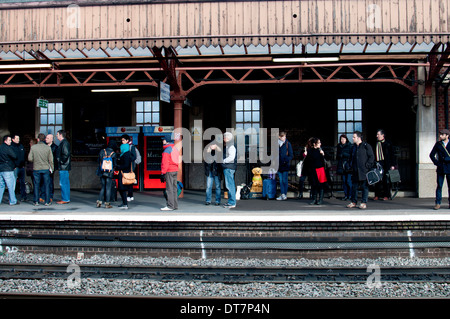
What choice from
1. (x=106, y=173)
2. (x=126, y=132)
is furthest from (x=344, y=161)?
(x=126, y=132)

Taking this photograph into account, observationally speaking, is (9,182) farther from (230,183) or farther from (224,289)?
(224,289)

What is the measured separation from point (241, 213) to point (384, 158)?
4394 millimetres

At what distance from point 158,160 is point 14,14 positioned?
6.02m

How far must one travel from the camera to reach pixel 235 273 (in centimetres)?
654

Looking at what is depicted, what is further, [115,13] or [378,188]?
[378,188]

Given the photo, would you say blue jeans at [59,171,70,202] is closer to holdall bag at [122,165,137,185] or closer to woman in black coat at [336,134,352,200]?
holdall bag at [122,165,137,185]

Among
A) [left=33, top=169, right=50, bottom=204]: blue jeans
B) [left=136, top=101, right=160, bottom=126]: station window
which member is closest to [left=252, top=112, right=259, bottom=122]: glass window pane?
[left=136, top=101, right=160, bottom=126]: station window

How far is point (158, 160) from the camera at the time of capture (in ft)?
43.8

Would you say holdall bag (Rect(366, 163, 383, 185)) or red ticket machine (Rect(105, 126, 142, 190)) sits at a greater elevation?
red ticket machine (Rect(105, 126, 142, 190))

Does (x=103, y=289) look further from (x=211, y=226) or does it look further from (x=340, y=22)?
(x=340, y=22)

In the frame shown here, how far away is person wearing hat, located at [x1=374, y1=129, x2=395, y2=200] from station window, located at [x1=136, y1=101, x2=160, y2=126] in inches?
284

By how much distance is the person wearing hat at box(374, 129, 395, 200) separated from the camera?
1021 centimetres

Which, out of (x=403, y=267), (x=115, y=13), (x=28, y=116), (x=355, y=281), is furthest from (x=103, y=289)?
(x=28, y=116)
